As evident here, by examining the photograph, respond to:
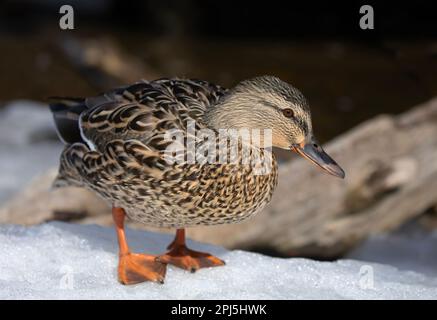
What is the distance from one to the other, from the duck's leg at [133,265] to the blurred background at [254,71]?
143cm

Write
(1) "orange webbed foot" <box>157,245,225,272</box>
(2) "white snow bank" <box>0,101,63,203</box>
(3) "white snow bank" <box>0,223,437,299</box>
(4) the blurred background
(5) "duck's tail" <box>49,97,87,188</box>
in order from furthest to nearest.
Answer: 1. (2) "white snow bank" <box>0,101,63,203</box>
2. (4) the blurred background
3. (5) "duck's tail" <box>49,97,87,188</box>
4. (1) "orange webbed foot" <box>157,245,225,272</box>
5. (3) "white snow bank" <box>0,223,437,299</box>

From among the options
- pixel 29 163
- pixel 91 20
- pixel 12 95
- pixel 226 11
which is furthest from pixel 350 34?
pixel 29 163

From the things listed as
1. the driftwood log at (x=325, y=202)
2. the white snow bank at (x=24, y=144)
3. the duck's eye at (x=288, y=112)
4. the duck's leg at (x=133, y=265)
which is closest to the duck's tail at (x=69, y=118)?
the duck's leg at (x=133, y=265)

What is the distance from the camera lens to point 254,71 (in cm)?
1080

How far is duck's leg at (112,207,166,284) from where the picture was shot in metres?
3.92

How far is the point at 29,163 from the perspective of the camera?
8172 millimetres

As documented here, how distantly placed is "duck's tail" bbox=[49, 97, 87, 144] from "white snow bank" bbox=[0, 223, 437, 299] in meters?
0.53

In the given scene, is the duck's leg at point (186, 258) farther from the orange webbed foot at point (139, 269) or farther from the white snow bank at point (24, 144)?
the white snow bank at point (24, 144)

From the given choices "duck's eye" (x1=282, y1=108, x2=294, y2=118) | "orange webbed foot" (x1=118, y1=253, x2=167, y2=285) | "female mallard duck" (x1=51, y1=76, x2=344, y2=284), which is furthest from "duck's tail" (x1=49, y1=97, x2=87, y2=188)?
"duck's eye" (x1=282, y1=108, x2=294, y2=118)

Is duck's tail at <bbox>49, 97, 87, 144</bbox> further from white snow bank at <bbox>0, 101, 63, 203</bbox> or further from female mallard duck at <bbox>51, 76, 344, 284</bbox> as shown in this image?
white snow bank at <bbox>0, 101, 63, 203</bbox>

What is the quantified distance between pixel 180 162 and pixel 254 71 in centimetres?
708

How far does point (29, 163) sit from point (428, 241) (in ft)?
12.8

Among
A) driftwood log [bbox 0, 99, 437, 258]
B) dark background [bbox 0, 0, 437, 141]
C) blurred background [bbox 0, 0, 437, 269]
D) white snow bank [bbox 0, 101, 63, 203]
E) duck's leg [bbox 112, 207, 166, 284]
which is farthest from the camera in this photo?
dark background [bbox 0, 0, 437, 141]

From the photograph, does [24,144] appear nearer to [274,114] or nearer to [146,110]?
[146,110]
